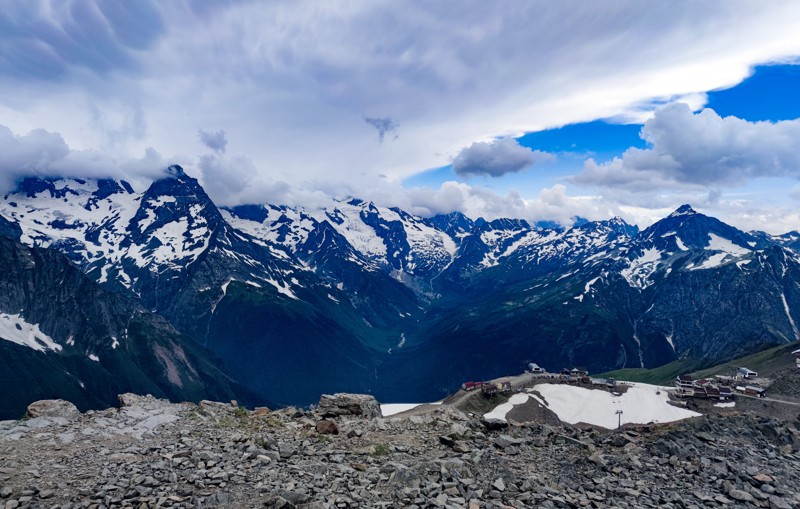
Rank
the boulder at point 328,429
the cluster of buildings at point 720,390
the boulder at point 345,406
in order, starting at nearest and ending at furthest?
the boulder at point 328,429 → the boulder at point 345,406 → the cluster of buildings at point 720,390

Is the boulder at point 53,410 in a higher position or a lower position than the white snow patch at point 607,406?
higher

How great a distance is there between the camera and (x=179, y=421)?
2555 centimetres

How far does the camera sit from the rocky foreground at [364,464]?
17.0 metres

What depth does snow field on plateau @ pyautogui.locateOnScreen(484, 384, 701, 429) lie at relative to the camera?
366 feet

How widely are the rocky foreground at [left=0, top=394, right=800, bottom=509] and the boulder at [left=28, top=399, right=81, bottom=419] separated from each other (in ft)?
0.54

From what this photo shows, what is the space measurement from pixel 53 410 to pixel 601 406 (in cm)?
11827

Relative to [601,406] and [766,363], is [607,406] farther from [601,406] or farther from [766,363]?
[766,363]

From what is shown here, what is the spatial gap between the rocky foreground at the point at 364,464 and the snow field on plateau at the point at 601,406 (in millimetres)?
85587

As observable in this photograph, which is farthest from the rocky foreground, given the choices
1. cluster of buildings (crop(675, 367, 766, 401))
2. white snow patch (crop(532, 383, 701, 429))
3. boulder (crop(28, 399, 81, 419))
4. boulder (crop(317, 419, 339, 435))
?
cluster of buildings (crop(675, 367, 766, 401))

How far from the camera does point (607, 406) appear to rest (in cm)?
11900

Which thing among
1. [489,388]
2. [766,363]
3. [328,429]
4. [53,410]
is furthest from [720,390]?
[53,410]

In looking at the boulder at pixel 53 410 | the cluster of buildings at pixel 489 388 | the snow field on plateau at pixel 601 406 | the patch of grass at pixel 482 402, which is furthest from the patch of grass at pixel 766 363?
the boulder at pixel 53 410

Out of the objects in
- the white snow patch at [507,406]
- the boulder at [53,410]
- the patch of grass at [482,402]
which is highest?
the boulder at [53,410]

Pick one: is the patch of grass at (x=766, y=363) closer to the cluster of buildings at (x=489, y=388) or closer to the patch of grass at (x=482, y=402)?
the cluster of buildings at (x=489, y=388)
